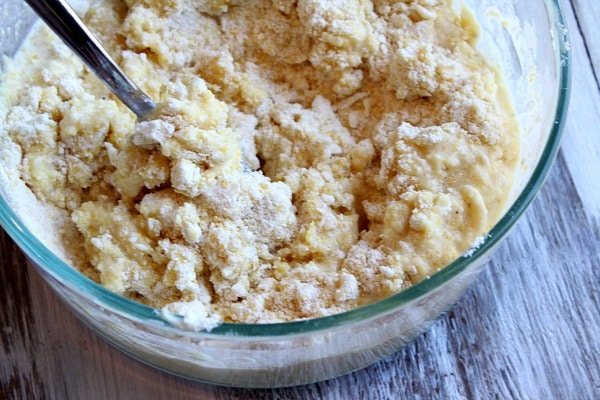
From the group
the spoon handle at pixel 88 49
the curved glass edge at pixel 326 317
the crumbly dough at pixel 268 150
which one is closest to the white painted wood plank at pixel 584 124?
the crumbly dough at pixel 268 150

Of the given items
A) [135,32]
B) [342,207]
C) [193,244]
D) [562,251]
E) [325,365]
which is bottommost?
[562,251]

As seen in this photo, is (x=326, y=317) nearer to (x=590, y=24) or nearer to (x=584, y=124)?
(x=584, y=124)

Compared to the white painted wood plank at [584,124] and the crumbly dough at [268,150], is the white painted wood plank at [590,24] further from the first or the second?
the crumbly dough at [268,150]

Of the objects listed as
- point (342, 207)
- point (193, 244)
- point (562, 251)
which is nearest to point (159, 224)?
point (193, 244)

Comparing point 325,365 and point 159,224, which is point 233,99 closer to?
point 159,224

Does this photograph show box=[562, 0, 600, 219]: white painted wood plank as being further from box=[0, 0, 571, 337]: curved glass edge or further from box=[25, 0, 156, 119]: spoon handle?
box=[25, 0, 156, 119]: spoon handle

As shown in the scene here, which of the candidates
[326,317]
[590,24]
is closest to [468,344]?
[326,317]

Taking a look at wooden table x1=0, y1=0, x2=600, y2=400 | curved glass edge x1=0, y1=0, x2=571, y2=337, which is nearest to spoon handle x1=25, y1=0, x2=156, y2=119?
curved glass edge x1=0, y1=0, x2=571, y2=337
